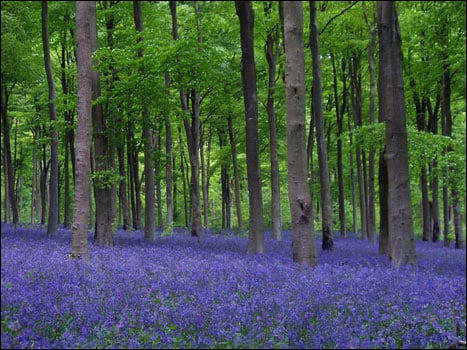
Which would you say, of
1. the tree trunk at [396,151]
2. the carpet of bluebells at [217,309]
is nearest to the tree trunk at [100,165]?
the carpet of bluebells at [217,309]

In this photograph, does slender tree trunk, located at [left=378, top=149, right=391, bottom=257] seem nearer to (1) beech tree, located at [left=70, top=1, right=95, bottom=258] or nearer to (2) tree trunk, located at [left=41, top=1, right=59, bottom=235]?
(1) beech tree, located at [left=70, top=1, right=95, bottom=258]

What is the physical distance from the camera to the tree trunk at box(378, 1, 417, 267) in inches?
399

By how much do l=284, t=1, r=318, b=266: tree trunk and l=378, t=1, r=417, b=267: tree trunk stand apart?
1959 mm

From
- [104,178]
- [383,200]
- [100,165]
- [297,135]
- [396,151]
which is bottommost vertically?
[383,200]

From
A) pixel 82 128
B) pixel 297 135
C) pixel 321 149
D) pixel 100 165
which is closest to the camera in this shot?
pixel 82 128

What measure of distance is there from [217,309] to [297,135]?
5491 millimetres

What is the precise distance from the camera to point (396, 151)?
1045 centimetres

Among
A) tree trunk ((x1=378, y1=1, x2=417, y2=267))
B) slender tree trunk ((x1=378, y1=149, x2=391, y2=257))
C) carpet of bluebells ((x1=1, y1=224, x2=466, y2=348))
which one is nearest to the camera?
carpet of bluebells ((x1=1, y1=224, x2=466, y2=348))

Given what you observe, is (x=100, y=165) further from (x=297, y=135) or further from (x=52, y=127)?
(x=297, y=135)

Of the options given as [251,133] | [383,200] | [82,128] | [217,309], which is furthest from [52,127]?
[217,309]

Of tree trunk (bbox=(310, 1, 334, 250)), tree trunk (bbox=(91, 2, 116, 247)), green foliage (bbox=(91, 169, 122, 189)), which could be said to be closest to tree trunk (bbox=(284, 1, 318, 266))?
green foliage (bbox=(91, 169, 122, 189))

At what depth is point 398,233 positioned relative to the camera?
10227mm

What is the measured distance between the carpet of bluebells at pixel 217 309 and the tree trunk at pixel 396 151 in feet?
8.55

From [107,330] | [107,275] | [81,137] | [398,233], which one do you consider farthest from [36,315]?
[398,233]
